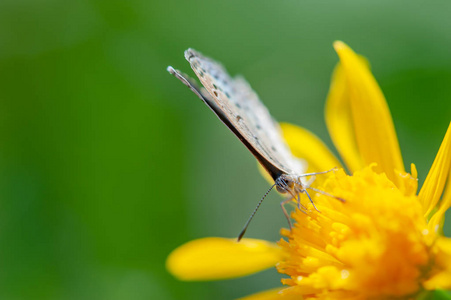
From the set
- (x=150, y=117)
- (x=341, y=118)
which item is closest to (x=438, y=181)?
(x=341, y=118)

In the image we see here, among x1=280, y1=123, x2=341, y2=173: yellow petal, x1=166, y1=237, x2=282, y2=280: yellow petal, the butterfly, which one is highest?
x1=280, y1=123, x2=341, y2=173: yellow petal

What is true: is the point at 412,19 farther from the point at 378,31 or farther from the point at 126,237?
Answer: the point at 126,237

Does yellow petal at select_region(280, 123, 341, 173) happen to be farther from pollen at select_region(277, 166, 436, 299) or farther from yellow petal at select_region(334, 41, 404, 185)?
pollen at select_region(277, 166, 436, 299)

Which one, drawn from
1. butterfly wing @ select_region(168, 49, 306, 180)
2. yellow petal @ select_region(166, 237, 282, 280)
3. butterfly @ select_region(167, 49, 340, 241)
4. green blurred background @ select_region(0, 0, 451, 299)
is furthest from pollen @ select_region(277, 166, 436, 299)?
green blurred background @ select_region(0, 0, 451, 299)

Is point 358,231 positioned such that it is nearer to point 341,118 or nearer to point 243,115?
point 243,115

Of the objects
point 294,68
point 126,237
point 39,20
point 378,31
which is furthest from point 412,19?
point 39,20
